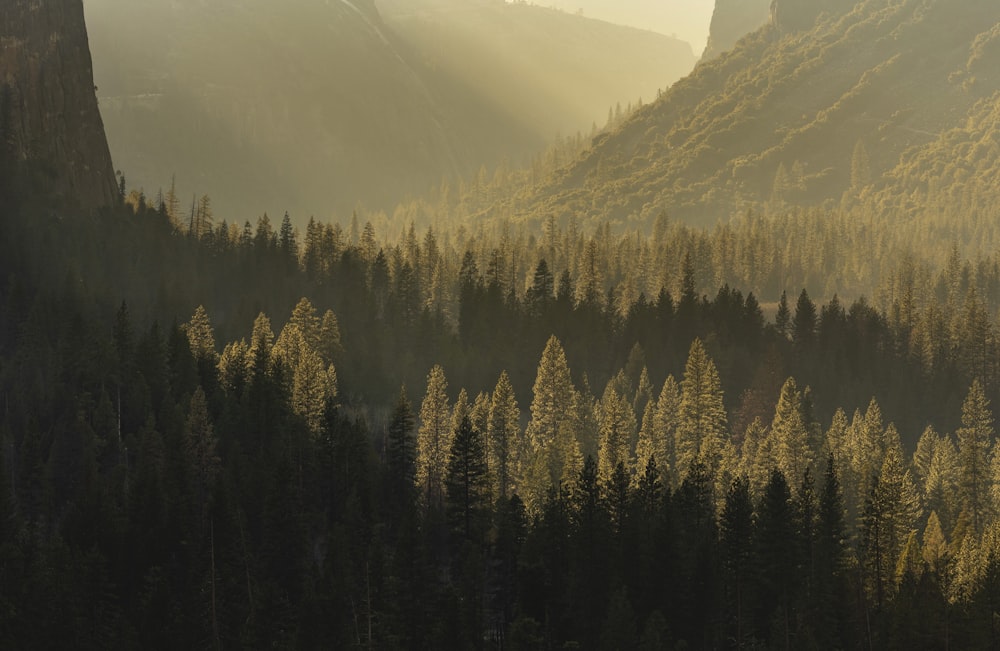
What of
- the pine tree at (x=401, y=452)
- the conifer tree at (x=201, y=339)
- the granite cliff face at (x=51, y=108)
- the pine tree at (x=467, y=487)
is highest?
the granite cliff face at (x=51, y=108)

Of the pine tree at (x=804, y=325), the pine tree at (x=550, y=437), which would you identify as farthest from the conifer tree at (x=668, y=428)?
the pine tree at (x=804, y=325)

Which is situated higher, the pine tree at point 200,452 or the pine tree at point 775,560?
the pine tree at point 200,452

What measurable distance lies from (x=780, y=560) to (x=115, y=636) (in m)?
45.1

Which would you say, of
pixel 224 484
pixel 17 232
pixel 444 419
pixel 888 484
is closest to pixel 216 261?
pixel 17 232

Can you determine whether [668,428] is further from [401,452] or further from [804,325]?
[804,325]

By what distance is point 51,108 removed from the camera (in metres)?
178

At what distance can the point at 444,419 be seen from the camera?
390 ft

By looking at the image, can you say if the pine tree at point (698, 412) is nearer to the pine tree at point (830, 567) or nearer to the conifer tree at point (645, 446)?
the conifer tree at point (645, 446)

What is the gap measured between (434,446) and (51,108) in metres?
92.0

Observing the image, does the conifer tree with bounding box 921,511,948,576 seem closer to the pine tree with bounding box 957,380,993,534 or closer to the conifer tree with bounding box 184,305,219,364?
the pine tree with bounding box 957,380,993,534

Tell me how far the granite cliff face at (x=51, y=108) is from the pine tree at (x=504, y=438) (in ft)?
259

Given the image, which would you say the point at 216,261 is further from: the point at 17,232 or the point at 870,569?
the point at 870,569

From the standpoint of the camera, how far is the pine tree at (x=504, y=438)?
11744 centimetres

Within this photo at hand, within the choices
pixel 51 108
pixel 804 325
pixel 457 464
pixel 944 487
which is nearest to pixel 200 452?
pixel 457 464
